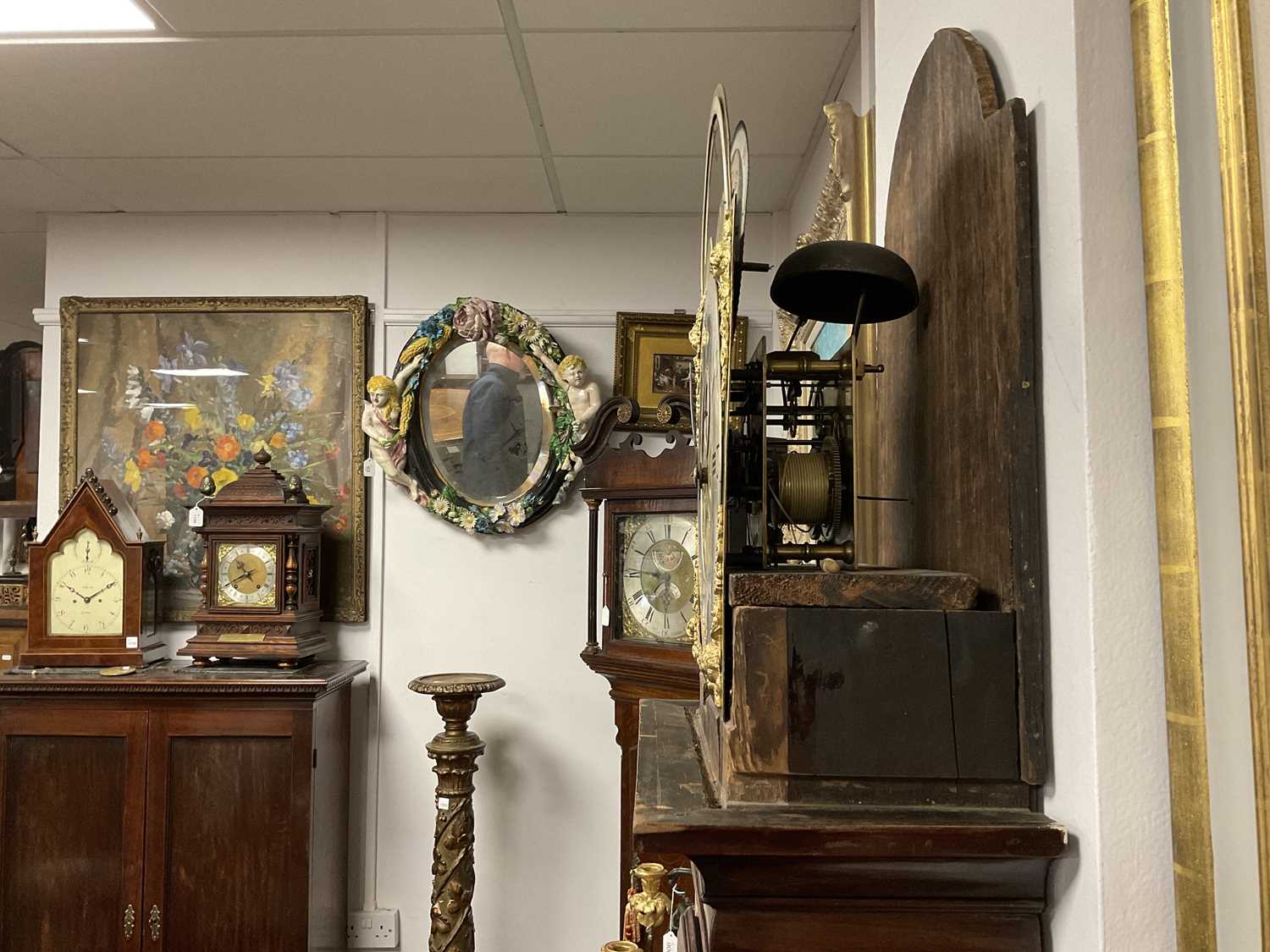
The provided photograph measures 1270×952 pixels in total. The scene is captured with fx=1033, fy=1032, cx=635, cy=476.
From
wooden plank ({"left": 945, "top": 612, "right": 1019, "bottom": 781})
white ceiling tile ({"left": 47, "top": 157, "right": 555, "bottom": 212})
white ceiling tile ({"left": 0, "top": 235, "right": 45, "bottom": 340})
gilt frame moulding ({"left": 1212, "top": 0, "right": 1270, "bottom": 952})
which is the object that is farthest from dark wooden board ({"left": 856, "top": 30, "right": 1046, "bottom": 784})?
white ceiling tile ({"left": 0, "top": 235, "right": 45, "bottom": 340})

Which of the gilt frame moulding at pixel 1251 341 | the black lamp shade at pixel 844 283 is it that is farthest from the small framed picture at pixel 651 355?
the gilt frame moulding at pixel 1251 341

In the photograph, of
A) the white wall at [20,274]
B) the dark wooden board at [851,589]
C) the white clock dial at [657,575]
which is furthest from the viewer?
the white wall at [20,274]

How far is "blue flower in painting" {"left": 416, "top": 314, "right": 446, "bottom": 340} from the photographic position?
3.39 m

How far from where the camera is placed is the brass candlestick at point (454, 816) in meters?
3.00

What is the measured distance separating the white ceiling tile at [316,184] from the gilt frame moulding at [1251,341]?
97.3 inches

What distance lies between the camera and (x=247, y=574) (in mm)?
3137

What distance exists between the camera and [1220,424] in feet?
2.28

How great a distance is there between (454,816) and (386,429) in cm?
122

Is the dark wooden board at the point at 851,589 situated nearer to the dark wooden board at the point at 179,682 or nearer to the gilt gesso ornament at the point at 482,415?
the dark wooden board at the point at 179,682

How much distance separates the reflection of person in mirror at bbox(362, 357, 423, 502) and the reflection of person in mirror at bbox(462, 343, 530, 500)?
205mm

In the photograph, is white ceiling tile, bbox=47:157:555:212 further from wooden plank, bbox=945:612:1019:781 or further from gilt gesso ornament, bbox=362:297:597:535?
wooden plank, bbox=945:612:1019:781

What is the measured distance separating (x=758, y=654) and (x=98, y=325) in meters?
3.29

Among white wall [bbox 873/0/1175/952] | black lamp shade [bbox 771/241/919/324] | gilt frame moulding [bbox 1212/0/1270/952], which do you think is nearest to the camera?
gilt frame moulding [bbox 1212/0/1270/952]

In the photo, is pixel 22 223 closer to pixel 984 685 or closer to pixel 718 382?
pixel 718 382
